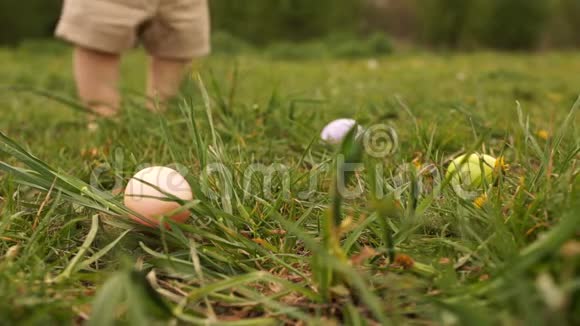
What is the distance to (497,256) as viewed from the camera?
0.84 metres

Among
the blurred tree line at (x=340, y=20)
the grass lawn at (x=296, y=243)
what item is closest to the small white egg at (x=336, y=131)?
the grass lawn at (x=296, y=243)

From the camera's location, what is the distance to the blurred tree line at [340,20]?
325 inches

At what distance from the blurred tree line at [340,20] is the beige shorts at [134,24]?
6315 millimetres

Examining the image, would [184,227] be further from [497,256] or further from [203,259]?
[497,256]

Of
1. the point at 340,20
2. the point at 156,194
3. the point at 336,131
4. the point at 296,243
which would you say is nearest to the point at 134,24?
the point at 336,131

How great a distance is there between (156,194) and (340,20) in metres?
8.59

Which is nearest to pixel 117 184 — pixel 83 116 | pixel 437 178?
pixel 437 178

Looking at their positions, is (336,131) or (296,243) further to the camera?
(336,131)

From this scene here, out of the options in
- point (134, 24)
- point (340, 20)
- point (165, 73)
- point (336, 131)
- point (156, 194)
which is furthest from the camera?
point (340, 20)

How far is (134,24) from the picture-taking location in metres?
2.28

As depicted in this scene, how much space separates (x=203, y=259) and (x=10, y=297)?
298mm

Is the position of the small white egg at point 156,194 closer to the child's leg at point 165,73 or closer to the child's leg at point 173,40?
the child's leg at point 173,40

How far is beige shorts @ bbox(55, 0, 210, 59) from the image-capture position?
226cm

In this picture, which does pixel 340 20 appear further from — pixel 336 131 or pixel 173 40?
pixel 336 131
